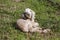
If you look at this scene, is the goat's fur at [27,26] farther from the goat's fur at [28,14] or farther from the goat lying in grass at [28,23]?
the goat's fur at [28,14]

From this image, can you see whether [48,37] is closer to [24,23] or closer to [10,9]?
[24,23]

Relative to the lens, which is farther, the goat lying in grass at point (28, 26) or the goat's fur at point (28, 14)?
the goat's fur at point (28, 14)

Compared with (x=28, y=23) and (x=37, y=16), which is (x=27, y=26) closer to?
(x=28, y=23)

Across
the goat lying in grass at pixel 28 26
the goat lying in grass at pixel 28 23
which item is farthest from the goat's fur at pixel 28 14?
the goat lying in grass at pixel 28 26

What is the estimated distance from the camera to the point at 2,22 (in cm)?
853

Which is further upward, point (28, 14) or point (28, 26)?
point (28, 14)

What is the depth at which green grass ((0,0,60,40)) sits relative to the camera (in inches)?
313

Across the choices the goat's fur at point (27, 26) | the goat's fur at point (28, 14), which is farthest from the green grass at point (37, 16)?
the goat's fur at point (28, 14)

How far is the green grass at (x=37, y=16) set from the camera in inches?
313

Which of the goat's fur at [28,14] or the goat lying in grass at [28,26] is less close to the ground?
the goat's fur at [28,14]

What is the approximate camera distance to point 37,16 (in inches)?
373

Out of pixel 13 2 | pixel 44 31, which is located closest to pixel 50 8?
pixel 13 2

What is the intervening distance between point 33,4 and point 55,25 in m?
2.06

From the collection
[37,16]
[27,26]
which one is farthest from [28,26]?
[37,16]
